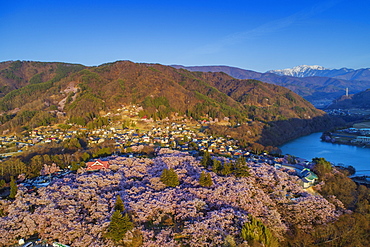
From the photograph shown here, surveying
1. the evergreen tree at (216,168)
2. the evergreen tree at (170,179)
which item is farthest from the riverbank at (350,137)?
the evergreen tree at (170,179)

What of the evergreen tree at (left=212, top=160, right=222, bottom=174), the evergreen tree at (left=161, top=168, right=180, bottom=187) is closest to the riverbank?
the evergreen tree at (left=212, top=160, right=222, bottom=174)

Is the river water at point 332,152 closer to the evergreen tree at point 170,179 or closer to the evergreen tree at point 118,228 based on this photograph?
the evergreen tree at point 170,179

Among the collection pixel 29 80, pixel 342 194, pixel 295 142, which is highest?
pixel 29 80

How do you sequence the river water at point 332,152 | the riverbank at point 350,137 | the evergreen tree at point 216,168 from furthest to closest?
the riverbank at point 350,137 < the river water at point 332,152 < the evergreen tree at point 216,168

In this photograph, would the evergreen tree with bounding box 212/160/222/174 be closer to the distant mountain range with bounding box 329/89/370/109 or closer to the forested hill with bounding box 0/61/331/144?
the forested hill with bounding box 0/61/331/144

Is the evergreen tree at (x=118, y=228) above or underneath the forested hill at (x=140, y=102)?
underneath

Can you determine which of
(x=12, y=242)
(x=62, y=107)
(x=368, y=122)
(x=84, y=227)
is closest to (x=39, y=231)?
(x=12, y=242)

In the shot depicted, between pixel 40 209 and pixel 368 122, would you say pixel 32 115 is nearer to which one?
pixel 40 209

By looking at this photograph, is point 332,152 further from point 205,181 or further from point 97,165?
point 97,165
